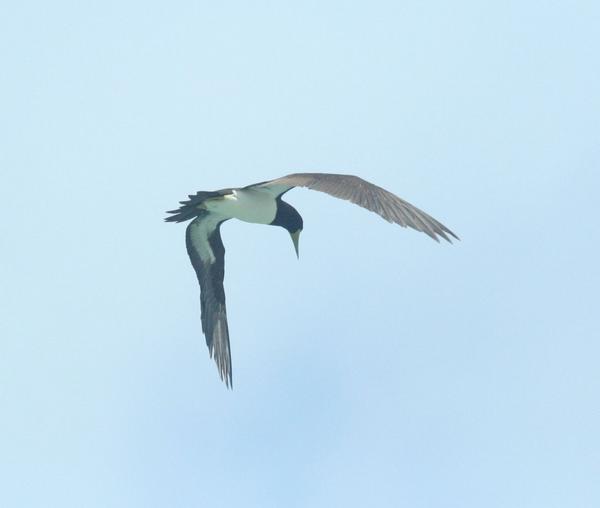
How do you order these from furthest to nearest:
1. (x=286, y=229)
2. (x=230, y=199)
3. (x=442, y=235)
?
(x=286, y=229), (x=230, y=199), (x=442, y=235)

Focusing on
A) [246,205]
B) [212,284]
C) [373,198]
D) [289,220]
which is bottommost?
[212,284]

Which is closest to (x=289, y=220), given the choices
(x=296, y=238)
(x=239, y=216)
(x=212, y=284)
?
(x=296, y=238)

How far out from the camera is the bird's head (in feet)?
76.2

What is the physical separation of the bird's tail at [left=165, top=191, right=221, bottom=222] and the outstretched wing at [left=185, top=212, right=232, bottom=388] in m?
1.18

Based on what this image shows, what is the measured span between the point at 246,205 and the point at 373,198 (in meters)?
4.49

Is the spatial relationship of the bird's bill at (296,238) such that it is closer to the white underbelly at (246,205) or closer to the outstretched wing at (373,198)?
the white underbelly at (246,205)

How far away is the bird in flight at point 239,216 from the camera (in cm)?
1811

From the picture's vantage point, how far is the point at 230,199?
22.2 metres

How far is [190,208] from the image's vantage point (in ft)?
72.7

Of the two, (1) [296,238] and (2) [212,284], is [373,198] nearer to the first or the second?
(1) [296,238]

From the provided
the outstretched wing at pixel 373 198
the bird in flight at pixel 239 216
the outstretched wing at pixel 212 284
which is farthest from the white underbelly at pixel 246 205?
the outstretched wing at pixel 373 198

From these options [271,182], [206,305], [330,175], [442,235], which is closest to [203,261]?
[206,305]

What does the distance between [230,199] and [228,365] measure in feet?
10.9

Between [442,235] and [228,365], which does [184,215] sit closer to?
[228,365]
